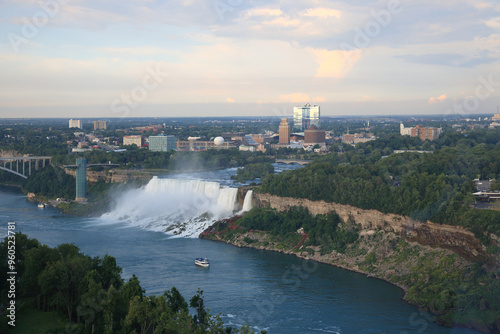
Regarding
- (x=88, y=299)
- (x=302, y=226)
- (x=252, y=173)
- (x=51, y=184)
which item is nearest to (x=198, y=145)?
(x=51, y=184)

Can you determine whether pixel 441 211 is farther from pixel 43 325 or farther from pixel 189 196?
Answer: pixel 189 196

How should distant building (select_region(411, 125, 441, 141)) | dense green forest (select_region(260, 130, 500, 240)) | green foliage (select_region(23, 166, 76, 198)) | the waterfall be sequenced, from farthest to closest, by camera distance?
distant building (select_region(411, 125, 441, 141)) → green foliage (select_region(23, 166, 76, 198)) → the waterfall → dense green forest (select_region(260, 130, 500, 240))

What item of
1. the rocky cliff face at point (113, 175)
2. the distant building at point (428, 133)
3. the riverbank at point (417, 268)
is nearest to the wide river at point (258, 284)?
the riverbank at point (417, 268)

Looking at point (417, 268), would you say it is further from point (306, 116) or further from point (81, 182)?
point (306, 116)

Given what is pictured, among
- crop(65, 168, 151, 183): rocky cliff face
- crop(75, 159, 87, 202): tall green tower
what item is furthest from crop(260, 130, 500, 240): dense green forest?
crop(75, 159, 87, 202): tall green tower

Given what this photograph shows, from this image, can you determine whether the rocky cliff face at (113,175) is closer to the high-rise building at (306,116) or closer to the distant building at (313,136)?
the distant building at (313,136)

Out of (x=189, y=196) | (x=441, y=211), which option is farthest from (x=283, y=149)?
(x=441, y=211)

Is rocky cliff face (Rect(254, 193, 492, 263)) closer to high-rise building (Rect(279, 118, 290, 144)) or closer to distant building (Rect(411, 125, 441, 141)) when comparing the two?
distant building (Rect(411, 125, 441, 141))
